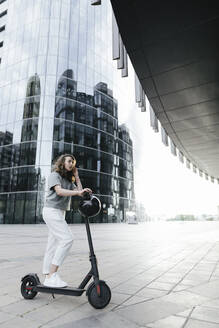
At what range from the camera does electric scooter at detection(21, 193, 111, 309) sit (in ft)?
8.83

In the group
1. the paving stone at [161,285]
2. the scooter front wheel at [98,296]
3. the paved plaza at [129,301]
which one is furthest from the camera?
the paving stone at [161,285]

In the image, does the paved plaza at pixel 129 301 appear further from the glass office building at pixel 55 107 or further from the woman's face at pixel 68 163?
the glass office building at pixel 55 107

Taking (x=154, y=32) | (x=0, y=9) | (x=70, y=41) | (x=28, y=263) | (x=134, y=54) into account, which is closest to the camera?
(x=28, y=263)

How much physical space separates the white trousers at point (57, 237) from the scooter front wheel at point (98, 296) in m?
0.55

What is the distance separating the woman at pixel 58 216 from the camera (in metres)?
2.98

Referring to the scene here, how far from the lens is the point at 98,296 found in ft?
8.82

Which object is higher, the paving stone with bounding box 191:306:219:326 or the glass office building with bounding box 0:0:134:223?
the glass office building with bounding box 0:0:134:223

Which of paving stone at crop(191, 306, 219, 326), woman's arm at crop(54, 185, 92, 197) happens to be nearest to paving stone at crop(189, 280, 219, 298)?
paving stone at crop(191, 306, 219, 326)

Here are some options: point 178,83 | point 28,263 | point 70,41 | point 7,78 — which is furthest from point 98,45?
point 28,263

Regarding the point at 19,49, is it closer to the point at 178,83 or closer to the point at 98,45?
the point at 98,45

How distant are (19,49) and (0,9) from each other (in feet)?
56.0

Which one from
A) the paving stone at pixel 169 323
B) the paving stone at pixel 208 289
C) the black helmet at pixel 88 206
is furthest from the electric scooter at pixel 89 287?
the paving stone at pixel 208 289

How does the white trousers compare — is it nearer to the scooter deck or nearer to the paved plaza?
the scooter deck

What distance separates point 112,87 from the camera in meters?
35.9
